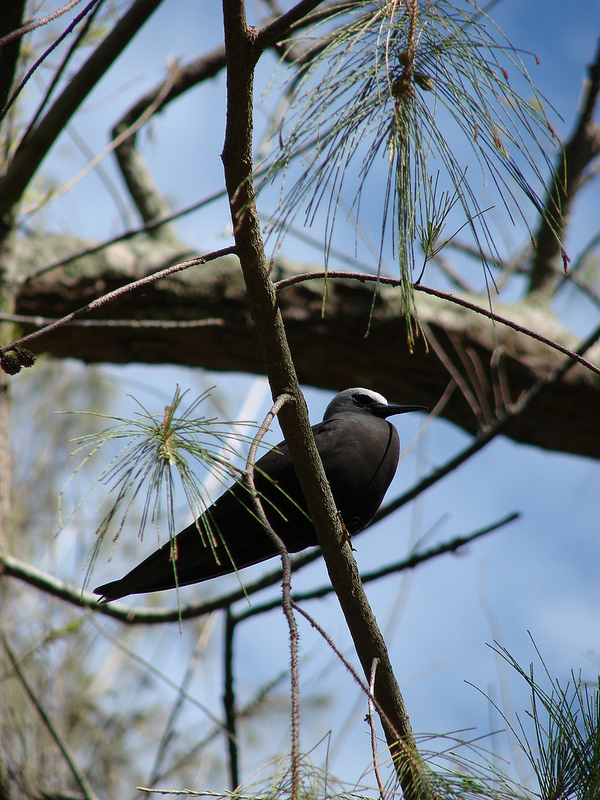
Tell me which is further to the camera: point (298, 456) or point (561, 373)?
point (561, 373)

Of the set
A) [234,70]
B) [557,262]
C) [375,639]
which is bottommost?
[375,639]

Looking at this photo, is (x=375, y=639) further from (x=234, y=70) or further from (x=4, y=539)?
(x=4, y=539)

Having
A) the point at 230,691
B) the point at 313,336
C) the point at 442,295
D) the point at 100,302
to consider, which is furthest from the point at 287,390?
the point at 313,336

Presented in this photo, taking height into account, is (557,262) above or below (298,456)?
above

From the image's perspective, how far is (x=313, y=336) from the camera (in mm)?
3990

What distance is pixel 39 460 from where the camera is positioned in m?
4.16

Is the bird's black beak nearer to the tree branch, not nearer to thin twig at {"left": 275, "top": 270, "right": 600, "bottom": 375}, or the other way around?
thin twig at {"left": 275, "top": 270, "right": 600, "bottom": 375}

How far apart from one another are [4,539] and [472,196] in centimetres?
235

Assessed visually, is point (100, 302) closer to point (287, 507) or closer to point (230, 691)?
point (287, 507)

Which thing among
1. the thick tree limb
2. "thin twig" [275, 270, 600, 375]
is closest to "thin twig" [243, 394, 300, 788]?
"thin twig" [275, 270, 600, 375]

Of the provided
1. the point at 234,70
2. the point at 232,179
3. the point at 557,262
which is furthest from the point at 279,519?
the point at 557,262

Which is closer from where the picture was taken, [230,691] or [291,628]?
[291,628]

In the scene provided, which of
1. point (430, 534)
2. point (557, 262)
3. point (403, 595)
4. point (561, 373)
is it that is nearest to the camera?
point (430, 534)

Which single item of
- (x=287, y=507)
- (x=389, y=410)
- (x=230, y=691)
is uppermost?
(x=389, y=410)
